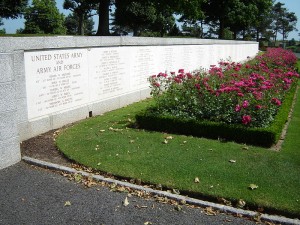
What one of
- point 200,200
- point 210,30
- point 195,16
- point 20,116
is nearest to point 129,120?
point 20,116

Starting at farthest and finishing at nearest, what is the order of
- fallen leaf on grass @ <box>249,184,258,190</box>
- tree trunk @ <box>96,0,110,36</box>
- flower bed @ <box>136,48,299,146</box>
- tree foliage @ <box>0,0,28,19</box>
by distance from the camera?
tree foliage @ <box>0,0,28,19</box> → tree trunk @ <box>96,0,110,36</box> → flower bed @ <box>136,48,299,146</box> → fallen leaf on grass @ <box>249,184,258,190</box>

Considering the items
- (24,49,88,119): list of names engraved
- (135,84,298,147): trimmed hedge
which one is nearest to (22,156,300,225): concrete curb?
(24,49,88,119): list of names engraved

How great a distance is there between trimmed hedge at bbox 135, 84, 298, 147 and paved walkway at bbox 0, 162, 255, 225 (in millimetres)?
2798

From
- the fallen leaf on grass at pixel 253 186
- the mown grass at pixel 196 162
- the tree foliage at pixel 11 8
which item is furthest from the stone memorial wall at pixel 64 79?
the tree foliage at pixel 11 8

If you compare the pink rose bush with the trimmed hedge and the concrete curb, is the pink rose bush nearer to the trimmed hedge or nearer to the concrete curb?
the trimmed hedge

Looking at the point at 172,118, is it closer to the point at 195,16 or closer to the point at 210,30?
the point at 195,16

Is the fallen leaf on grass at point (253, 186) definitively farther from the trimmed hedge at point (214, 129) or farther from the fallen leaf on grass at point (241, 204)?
the trimmed hedge at point (214, 129)

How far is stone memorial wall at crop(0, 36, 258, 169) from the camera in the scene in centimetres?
542

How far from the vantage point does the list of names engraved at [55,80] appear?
6762 mm

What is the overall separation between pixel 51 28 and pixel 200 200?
188 ft

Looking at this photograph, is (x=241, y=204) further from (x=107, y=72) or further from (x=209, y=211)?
(x=107, y=72)

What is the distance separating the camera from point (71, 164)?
5543mm

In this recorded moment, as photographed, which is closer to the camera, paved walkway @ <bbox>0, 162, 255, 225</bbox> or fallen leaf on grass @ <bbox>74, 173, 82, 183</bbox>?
paved walkway @ <bbox>0, 162, 255, 225</bbox>

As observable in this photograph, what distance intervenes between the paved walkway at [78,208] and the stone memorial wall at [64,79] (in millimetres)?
1104
